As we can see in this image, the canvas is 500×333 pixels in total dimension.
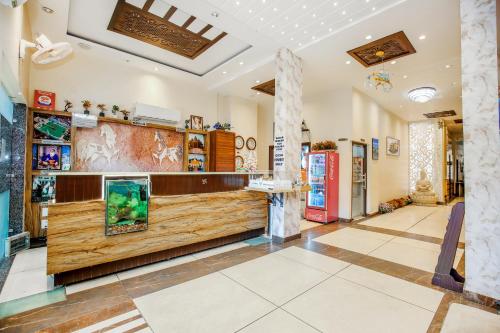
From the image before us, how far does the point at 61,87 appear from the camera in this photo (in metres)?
5.21

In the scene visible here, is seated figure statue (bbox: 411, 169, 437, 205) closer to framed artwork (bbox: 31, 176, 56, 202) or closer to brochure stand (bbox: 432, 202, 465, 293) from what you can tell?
brochure stand (bbox: 432, 202, 465, 293)

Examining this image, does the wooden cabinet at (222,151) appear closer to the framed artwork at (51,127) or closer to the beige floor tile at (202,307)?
the framed artwork at (51,127)

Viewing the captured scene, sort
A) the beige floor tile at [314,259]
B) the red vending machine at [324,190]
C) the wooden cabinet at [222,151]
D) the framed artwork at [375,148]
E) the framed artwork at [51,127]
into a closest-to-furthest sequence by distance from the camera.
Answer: the beige floor tile at [314,259] → the framed artwork at [51,127] → the red vending machine at [324,190] → the wooden cabinet at [222,151] → the framed artwork at [375,148]

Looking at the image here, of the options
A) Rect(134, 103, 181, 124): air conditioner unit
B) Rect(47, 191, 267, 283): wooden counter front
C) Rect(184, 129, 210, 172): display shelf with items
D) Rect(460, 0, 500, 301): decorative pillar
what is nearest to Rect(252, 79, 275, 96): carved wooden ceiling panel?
Rect(184, 129, 210, 172): display shelf with items

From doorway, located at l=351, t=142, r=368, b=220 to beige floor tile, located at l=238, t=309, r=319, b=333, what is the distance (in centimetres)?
542

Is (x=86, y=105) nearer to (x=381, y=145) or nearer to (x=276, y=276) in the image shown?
(x=276, y=276)

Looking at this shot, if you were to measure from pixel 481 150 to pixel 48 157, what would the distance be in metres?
6.95

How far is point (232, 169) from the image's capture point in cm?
741

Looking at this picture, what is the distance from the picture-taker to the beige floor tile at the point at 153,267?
3.14m

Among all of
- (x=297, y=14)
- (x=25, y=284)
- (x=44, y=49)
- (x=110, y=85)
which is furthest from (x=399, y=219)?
(x=44, y=49)

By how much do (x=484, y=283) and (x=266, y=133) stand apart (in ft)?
23.7

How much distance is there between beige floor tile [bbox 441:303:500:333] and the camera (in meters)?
2.13

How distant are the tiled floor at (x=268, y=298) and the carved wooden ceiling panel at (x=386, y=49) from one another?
3.80m

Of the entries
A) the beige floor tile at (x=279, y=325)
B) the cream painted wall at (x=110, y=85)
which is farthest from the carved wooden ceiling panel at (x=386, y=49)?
the beige floor tile at (x=279, y=325)
